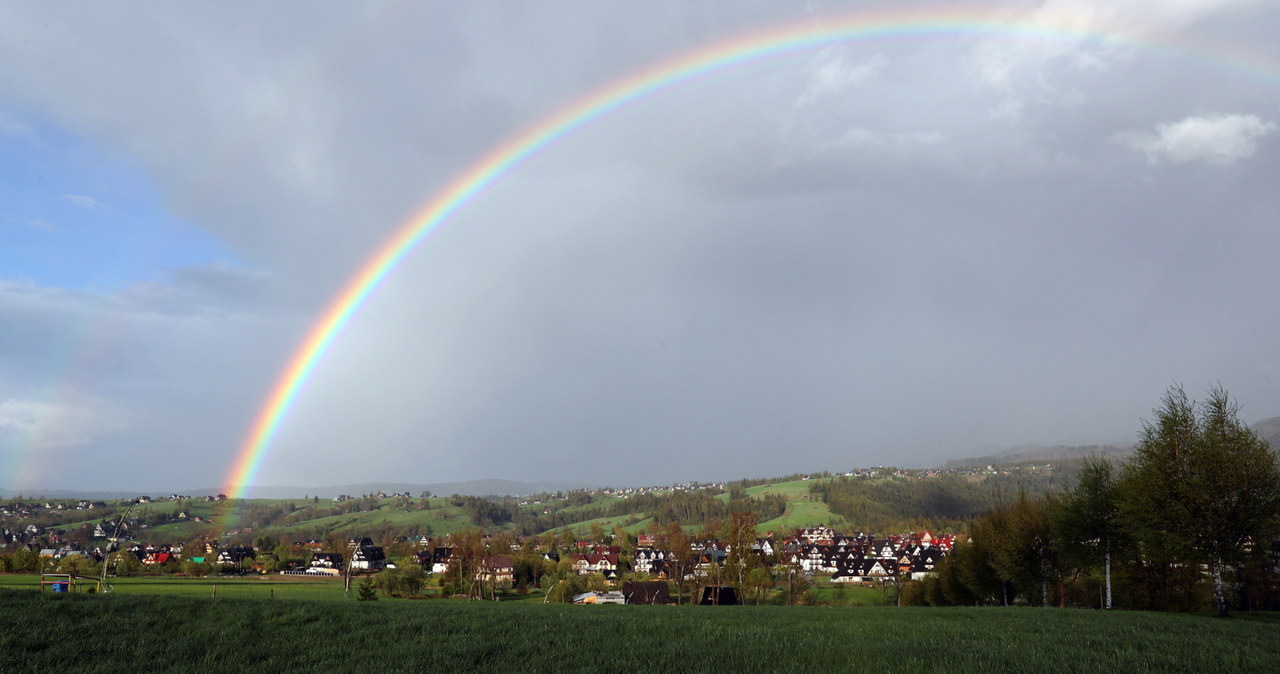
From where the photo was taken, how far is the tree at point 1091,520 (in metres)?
38.7

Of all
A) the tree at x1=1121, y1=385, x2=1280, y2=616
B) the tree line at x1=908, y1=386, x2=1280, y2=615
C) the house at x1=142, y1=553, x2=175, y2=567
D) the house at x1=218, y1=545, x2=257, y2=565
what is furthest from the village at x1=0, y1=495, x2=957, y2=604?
the tree at x1=1121, y1=385, x2=1280, y2=616

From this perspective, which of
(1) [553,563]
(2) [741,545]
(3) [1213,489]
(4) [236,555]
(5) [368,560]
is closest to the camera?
(3) [1213,489]

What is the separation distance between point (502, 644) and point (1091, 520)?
4193cm

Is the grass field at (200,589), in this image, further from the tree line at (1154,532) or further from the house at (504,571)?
the tree line at (1154,532)

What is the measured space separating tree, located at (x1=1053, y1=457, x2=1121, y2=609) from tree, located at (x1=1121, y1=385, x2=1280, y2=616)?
302 inches

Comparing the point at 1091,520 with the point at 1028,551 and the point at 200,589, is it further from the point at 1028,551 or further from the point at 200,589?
the point at 200,589

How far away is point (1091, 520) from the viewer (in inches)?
1544

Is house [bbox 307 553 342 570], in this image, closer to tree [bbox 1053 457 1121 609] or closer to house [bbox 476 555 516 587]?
house [bbox 476 555 516 587]

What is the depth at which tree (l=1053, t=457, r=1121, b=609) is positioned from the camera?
127 feet

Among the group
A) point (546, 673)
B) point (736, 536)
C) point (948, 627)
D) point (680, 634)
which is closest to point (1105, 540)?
point (736, 536)

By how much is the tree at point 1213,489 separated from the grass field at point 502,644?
1912 centimetres

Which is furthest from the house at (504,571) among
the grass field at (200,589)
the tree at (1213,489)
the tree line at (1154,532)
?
the tree at (1213,489)

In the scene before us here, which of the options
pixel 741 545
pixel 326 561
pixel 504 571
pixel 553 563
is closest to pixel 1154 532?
pixel 741 545

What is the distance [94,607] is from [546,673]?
10.5 m
